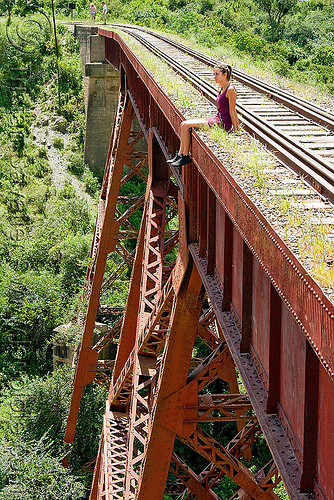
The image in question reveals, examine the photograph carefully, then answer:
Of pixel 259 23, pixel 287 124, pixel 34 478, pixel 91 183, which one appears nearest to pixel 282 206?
pixel 287 124

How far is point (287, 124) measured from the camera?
6.59 metres

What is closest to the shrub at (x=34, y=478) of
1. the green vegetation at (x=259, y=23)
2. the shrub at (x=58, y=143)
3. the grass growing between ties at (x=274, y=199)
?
the grass growing between ties at (x=274, y=199)

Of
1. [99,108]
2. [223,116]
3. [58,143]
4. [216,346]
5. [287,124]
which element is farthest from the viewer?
[58,143]

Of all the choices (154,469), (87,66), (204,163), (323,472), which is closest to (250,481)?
(154,469)

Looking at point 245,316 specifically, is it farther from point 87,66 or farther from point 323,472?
point 87,66

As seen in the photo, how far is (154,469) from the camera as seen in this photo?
702cm

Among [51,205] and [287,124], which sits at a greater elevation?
[287,124]

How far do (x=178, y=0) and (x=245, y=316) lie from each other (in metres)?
45.8

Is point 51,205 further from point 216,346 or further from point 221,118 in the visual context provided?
point 221,118

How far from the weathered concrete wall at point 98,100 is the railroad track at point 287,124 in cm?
1517

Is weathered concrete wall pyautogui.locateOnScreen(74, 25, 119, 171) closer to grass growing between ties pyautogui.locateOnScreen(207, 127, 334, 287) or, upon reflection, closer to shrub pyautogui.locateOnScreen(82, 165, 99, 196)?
shrub pyautogui.locateOnScreen(82, 165, 99, 196)

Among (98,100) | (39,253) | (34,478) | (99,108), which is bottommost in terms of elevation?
(34,478)

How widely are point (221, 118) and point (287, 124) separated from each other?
88 centimetres

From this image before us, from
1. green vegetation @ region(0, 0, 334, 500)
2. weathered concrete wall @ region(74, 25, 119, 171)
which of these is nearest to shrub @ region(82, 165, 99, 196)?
green vegetation @ region(0, 0, 334, 500)
